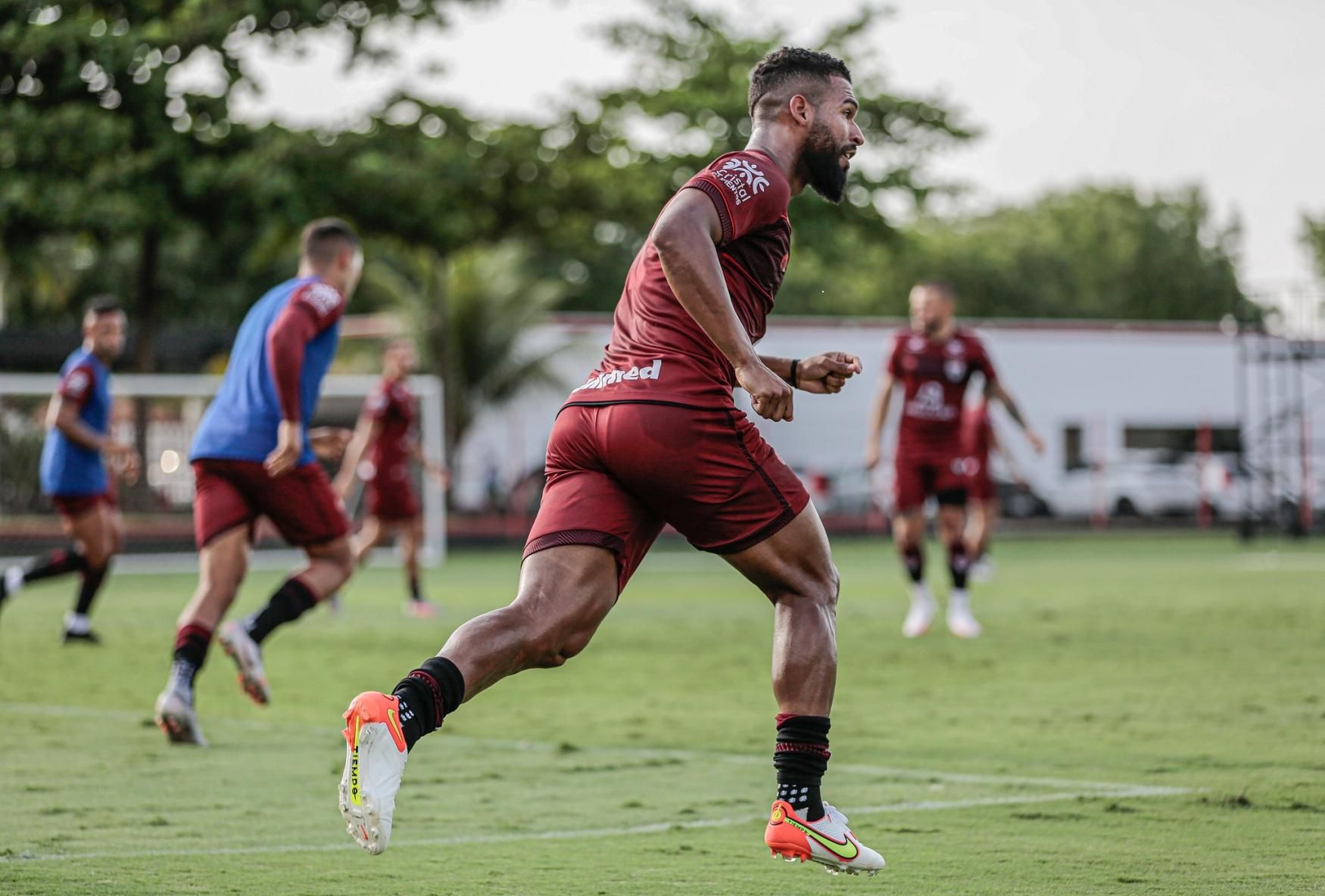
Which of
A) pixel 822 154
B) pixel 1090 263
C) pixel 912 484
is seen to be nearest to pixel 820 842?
pixel 822 154

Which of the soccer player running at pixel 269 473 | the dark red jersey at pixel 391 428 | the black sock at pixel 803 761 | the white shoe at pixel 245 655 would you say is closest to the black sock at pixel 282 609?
the soccer player running at pixel 269 473

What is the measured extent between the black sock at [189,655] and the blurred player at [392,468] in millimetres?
7936

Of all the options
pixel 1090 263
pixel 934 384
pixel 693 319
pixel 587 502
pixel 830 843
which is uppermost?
pixel 1090 263

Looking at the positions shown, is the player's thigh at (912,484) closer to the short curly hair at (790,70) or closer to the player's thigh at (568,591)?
the short curly hair at (790,70)

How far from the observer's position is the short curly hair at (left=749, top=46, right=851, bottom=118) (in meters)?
4.96

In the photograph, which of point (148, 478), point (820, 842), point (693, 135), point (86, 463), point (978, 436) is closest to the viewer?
point (820, 842)

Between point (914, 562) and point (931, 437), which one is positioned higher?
point (931, 437)

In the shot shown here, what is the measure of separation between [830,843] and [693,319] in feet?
4.48

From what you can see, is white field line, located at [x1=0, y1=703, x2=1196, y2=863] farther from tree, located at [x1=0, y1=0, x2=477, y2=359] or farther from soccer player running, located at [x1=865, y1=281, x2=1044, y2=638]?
tree, located at [x1=0, y1=0, x2=477, y2=359]

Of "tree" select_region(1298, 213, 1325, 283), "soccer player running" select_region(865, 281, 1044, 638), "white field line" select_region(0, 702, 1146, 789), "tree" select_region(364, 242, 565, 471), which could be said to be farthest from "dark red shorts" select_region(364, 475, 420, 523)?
"tree" select_region(1298, 213, 1325, 283)

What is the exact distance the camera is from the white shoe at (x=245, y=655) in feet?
23.9

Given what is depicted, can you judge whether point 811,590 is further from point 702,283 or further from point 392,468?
point 392,468

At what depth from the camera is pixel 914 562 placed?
13.0 meters

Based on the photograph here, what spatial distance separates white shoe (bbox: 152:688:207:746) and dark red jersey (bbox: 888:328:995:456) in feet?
21.7
